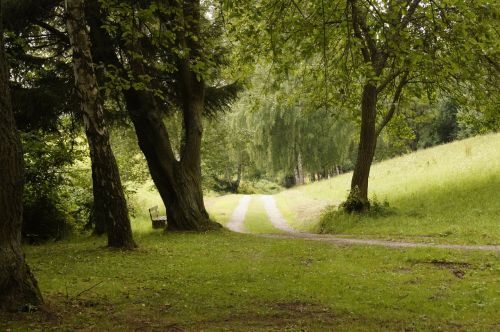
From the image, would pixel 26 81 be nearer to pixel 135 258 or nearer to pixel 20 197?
pixel 135 258

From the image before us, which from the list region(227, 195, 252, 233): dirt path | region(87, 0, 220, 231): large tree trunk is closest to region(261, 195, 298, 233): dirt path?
region(227, 195, 252, 233): dirt path

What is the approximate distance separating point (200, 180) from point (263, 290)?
11.2 meters

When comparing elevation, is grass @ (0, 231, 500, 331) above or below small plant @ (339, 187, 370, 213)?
below

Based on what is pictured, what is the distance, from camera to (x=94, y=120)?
450 inches

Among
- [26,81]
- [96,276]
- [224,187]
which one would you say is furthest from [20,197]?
[224,187]

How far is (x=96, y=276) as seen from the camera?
937 centimetres

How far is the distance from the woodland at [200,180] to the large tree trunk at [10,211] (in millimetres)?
19

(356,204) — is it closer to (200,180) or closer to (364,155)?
(364,155)

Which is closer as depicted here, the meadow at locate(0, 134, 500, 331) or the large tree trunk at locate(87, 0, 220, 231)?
the meadow at locate(0, 134, 500, 331)

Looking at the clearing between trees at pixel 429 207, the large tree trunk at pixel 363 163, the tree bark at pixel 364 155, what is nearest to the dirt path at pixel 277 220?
the clearing between trees at pixel 429 207

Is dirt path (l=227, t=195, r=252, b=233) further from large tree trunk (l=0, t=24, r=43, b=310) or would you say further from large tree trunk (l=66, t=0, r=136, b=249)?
large tree trunk (l=0, t=24, r=43, b=310)

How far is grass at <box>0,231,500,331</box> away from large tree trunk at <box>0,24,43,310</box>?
36 cm

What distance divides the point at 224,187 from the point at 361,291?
66464 mm

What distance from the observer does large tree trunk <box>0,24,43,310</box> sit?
6.34 meters
